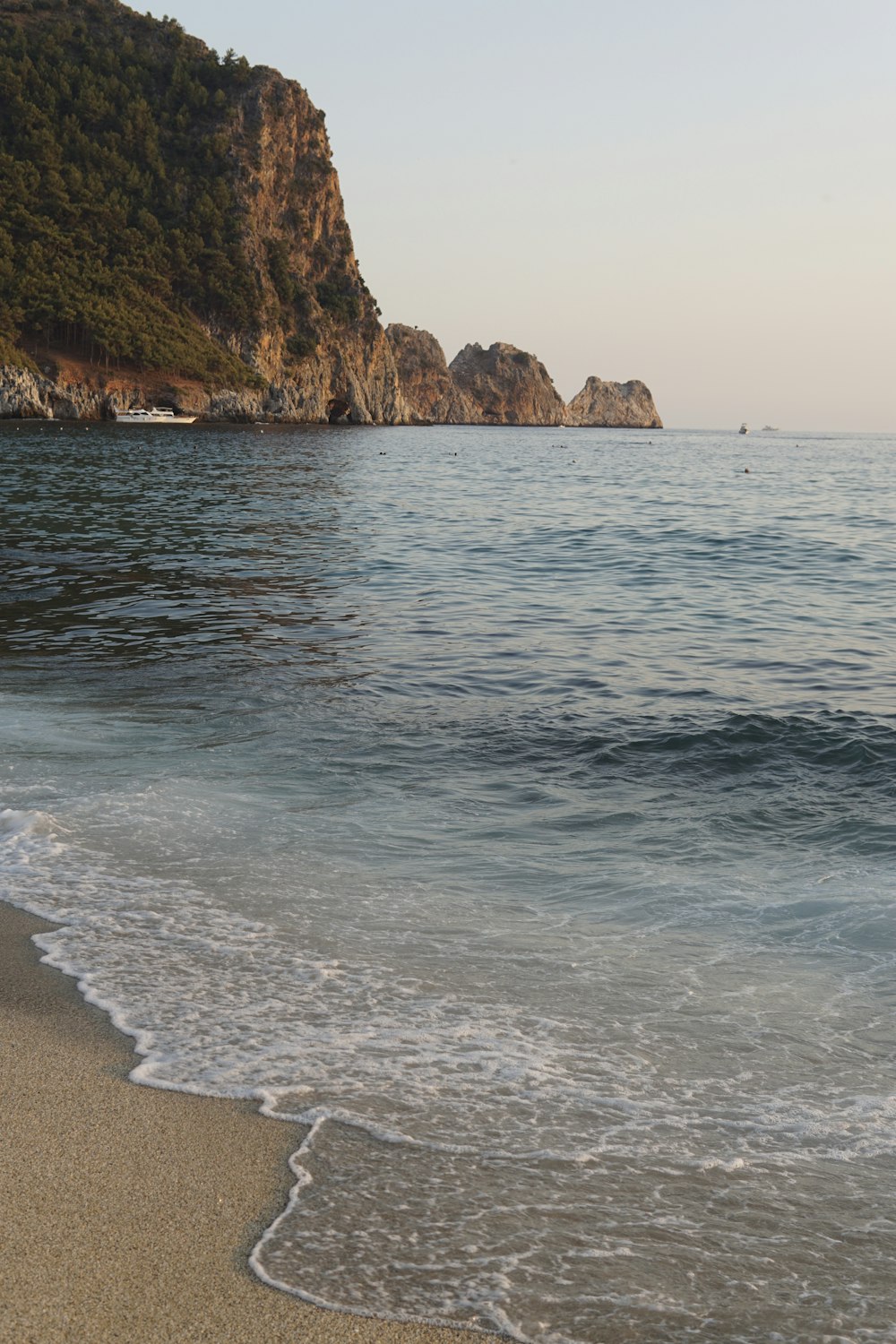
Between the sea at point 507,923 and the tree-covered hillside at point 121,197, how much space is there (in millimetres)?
84881

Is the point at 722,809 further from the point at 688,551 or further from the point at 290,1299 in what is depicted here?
the point at 688,551

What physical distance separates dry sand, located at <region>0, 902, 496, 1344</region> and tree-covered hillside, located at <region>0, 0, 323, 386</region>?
92.1 metres

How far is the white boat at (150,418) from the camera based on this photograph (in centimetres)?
9450

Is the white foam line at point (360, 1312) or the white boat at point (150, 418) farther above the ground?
the white boat at point (150, 418)

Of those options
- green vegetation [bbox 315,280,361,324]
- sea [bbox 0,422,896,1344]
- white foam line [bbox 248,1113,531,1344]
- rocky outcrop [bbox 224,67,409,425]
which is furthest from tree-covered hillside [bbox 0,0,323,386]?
white foam line [bbox 248,1113,531,1344]

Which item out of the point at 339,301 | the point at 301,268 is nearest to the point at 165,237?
the point at 301,268

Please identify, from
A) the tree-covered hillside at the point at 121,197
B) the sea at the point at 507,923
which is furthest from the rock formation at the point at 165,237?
the sea at the point at 507,923

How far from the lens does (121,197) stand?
→ 120 meters

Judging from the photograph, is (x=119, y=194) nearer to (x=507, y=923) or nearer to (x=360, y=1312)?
(x=507, y=923)

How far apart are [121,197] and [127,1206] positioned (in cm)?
13425

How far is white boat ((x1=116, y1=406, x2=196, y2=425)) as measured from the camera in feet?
310

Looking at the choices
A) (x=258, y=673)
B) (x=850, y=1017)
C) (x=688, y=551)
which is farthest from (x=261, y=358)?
(x=850, y=1017)

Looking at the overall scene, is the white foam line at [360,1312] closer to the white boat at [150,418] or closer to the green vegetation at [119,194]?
the green vegetation at [119,194]

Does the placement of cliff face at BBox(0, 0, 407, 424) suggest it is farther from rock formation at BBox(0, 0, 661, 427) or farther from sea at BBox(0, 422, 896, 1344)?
sea at BBox(0, 422, 896, 1344)
